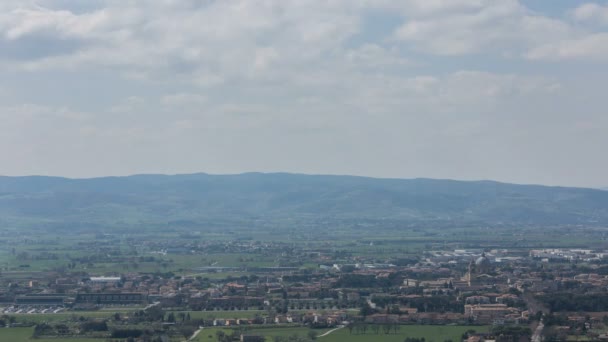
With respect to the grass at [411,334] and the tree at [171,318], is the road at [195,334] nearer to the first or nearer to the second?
the tree at [171,318]

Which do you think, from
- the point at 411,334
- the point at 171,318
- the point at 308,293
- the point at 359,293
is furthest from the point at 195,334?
the point at 359,293

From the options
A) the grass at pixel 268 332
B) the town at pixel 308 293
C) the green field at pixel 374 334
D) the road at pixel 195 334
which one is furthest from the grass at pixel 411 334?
the road at pixel 195 334

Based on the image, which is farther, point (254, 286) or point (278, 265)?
point (278, 265)

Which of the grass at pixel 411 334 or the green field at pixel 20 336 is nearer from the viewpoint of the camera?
the green field at pixel 20 336

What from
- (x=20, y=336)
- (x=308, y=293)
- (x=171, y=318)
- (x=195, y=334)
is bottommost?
(x=20, y=336)

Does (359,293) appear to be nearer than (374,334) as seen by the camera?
No

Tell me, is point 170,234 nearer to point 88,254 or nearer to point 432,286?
point 88,254

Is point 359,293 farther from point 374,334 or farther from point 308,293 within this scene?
point 374,334

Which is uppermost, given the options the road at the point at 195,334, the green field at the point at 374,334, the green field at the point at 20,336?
the green field at the point at 374,334

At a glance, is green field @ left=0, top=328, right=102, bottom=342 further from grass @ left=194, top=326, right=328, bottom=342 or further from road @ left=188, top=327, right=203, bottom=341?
grass @ left=194, top=326, right=328, bottom=342

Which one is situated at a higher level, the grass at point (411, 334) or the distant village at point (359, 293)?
the distant village at point (359, 293)

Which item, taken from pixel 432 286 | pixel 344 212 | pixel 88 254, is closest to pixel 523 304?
pixel 432 286
